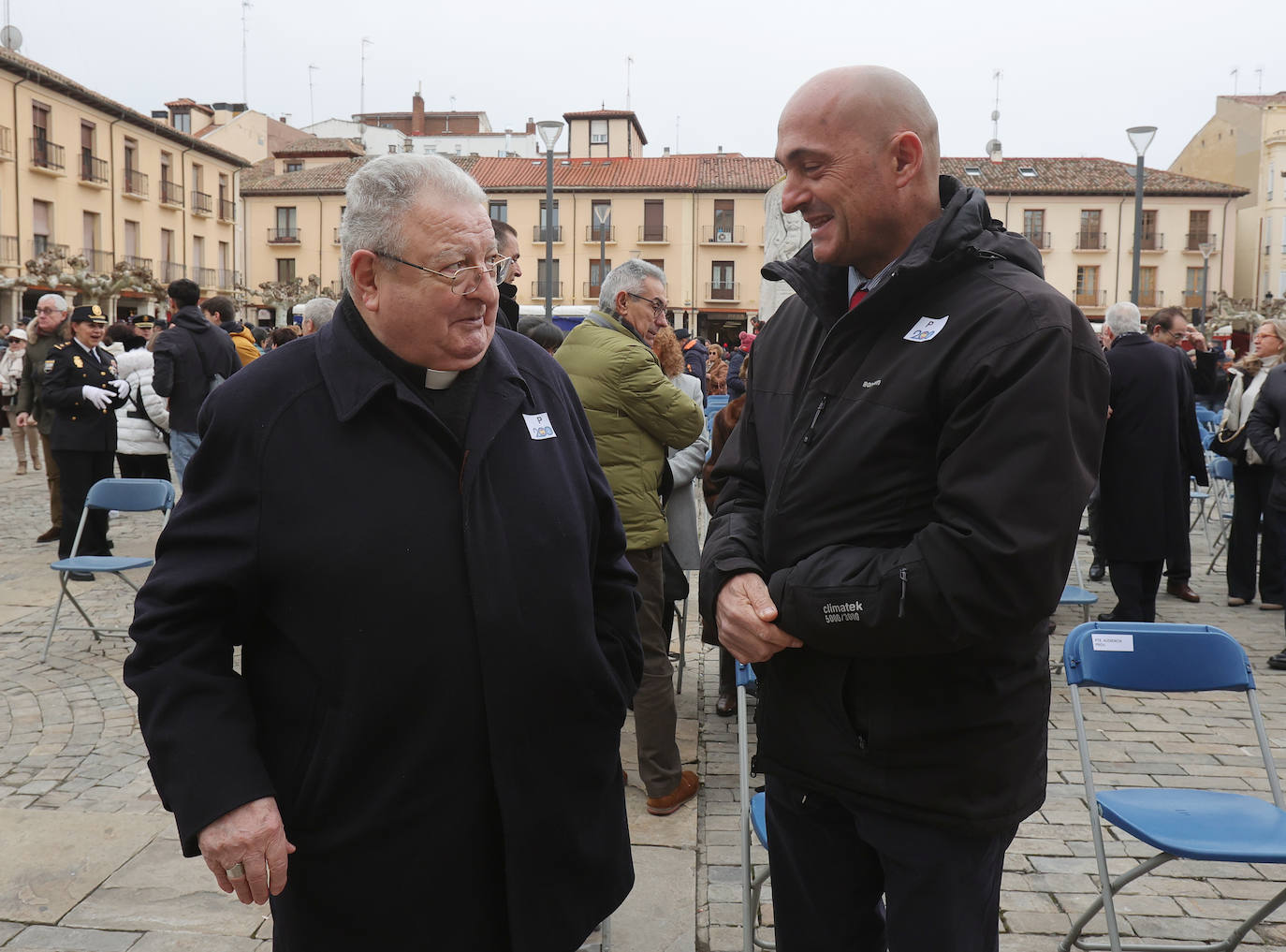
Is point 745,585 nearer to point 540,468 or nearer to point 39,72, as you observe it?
point 540,468

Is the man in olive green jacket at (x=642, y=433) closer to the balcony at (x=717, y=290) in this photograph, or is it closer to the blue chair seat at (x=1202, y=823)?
the blue chair seat at (x=1202, y=823)

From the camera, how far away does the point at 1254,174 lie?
4994cm

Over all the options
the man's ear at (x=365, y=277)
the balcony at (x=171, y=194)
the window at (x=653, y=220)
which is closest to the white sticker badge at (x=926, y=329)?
the man's ear at (x=365, y=277)

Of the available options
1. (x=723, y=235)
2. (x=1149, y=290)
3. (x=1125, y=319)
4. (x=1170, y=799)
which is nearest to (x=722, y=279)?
(x=723, y=235)

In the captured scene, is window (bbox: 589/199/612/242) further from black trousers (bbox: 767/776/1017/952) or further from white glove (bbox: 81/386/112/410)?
black trousers (bbox: 767/776/1017/952)

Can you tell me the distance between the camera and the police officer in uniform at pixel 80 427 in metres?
8.05

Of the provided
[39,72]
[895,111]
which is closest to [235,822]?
[895,111]

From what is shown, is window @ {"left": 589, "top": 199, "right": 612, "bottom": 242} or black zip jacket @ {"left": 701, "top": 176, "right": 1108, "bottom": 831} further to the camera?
window @ {"left": 589, "top": 199, "right": 612, "bottom": 242}

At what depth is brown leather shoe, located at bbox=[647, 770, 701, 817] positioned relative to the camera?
13.4 ft

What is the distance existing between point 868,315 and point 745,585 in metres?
0.55

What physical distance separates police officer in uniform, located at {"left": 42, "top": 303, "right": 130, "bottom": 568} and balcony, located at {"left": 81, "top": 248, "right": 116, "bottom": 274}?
28701 millimetres

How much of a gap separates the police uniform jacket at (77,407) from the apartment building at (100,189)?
75.7 feet

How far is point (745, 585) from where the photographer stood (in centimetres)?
208

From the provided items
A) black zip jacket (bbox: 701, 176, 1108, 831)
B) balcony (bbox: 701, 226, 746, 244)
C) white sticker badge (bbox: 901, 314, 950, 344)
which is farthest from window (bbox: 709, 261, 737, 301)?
white sticker badge (bbox: 901, 314, 950, 344)
